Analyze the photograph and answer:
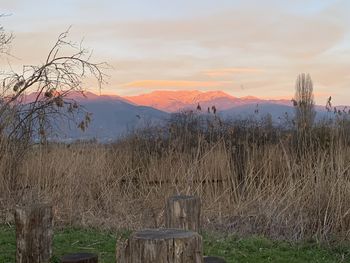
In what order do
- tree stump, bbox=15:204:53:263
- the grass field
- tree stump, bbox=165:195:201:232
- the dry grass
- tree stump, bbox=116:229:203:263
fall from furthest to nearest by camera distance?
the dry grass
the grass field
tree stump, bbox=15:204:53:263
tree stump, bbox=165:195:201:232
tree stump, bbox=116:229:203:263

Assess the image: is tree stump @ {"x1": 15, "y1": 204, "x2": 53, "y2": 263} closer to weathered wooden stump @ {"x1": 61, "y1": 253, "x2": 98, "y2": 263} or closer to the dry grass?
weathered wooden stump @ {"x1": 61, "y1": 253, "x2": 98, "y2": 263}

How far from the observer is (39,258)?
4992mm

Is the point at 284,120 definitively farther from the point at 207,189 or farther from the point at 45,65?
the point at 45,65

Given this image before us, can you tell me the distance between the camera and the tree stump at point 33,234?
499 cm

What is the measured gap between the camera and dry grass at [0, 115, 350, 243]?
23.7 ft

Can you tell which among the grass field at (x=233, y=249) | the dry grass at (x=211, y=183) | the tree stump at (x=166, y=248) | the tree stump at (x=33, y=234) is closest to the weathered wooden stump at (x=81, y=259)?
the tree stump at (x=33, y=234)

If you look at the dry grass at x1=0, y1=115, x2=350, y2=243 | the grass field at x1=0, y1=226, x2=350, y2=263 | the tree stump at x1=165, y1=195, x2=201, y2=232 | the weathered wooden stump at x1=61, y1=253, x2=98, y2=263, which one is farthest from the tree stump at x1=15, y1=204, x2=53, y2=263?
the dry grass at x1=0, y1=115, x2=350, y2=243

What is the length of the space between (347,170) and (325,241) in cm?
121

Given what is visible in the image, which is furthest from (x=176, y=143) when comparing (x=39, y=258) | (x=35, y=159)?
(x=39, y=258)

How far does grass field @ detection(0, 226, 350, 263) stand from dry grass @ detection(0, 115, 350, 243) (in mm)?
532

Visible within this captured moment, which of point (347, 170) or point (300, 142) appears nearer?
point (347, 170)

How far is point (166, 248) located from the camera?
215 centimetres

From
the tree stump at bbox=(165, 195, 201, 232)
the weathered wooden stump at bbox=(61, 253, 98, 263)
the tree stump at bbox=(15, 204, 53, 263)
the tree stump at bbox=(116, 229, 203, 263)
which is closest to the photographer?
the tree stump at bbox=(116, 229, 203, 263)

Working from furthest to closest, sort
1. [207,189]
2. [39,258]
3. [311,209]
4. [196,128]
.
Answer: [196,128]
[207,189]
[311,209]
[39,258]
